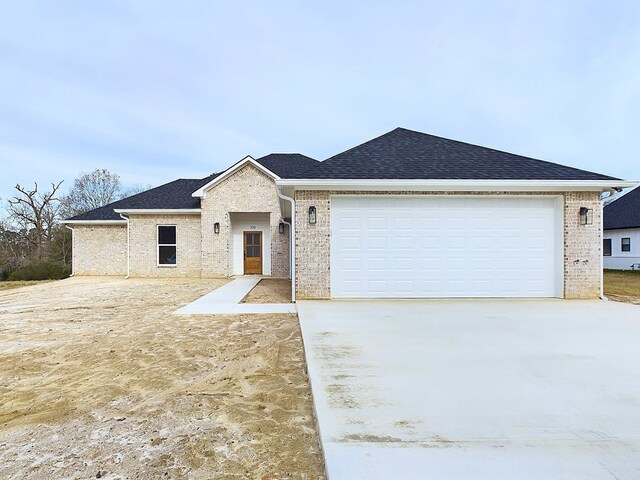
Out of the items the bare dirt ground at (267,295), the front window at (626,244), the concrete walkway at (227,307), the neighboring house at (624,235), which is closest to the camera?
the concrete walkway at (227,307)

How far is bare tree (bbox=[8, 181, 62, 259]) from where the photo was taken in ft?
81.6

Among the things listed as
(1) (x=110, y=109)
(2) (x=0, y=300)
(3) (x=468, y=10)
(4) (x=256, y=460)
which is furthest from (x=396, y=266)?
(1) (x=110, y=109)

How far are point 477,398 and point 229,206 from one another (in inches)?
534

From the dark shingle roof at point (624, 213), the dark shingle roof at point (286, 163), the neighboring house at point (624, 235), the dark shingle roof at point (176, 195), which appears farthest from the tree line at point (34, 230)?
the dark shingle roof at point (624, 213)

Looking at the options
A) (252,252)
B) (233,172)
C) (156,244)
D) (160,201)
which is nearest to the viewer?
(233,172)

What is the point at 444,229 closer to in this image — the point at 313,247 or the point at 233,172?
the point at 313,247

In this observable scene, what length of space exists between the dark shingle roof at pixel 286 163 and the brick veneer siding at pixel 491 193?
8.11 metres

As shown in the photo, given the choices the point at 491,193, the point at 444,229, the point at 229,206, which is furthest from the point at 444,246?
the point at 229,206

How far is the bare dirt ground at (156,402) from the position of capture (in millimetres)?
2211

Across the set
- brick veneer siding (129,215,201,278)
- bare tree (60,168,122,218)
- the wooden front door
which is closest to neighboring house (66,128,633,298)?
the wooden front door

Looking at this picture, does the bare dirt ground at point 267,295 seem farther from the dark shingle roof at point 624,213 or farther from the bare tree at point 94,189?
the bare tree at point 94,189

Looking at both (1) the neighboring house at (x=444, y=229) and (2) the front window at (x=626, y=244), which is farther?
(2) the front window at (x=626, y=244)

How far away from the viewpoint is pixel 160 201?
16109mm

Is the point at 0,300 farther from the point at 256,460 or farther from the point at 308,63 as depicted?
the point at 308,63
